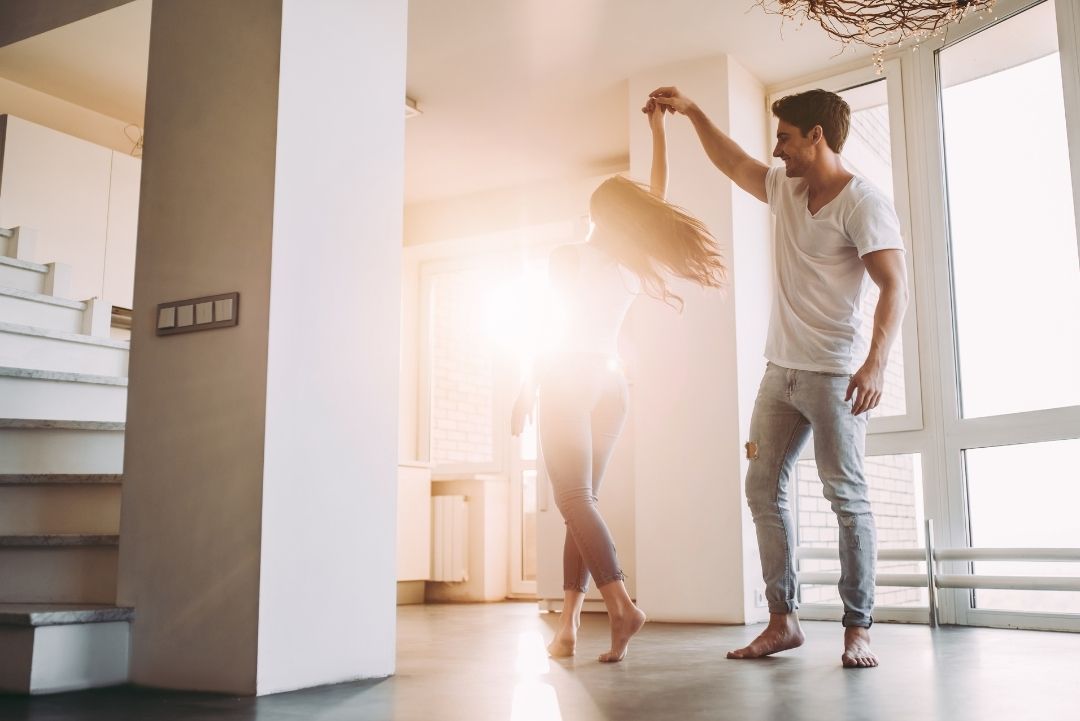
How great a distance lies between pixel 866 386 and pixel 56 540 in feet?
7.05

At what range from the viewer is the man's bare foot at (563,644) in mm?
2848

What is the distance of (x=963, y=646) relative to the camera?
321 centimetres

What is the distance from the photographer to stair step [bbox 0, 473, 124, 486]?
111 inches

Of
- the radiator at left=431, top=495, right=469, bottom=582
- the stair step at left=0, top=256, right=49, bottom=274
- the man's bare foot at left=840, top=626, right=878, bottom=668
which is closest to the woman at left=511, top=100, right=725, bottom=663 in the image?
the man's bare foot at left=840, top=626, right=878, bottom=668

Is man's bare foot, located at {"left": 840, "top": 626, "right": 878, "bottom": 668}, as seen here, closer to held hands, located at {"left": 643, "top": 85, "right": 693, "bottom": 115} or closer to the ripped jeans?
the ripped jeans

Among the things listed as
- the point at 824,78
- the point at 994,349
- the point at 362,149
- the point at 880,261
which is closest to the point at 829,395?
the point at 880,261

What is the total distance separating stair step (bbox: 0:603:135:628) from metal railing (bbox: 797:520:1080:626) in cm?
291

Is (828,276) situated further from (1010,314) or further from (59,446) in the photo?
(59,446)

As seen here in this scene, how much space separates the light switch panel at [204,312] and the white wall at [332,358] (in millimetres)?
182

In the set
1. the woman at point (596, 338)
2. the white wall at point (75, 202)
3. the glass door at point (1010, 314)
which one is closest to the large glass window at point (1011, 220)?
the glass door at point (1010, 314)

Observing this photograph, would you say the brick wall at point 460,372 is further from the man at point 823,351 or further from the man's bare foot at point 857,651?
the man's bare foot at point 857,651

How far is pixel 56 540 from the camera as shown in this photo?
261 cm

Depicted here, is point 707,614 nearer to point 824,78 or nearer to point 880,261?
point 880,261

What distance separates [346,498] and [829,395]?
4.25 feet
